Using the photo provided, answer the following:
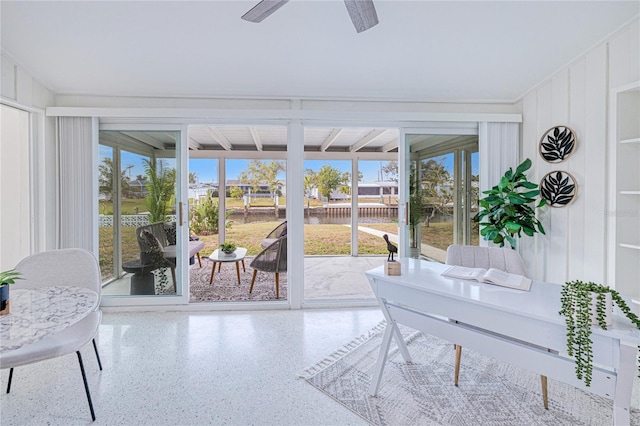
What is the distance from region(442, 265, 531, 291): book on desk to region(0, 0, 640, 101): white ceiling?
191 centimetres

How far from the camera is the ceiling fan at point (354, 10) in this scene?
164 centimetres

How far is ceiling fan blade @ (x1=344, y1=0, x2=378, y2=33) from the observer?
1.63m

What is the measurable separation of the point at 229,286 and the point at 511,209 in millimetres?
3692

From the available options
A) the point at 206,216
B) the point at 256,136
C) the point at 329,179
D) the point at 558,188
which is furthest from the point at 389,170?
the point at 206,216

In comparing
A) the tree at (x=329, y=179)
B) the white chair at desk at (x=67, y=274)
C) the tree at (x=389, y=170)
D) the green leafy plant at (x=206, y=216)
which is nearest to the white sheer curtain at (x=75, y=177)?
the white chair at desk at (x=67, y=274)

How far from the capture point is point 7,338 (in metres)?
1.18

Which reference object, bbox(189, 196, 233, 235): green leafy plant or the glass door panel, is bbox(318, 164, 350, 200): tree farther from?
the glass door panel

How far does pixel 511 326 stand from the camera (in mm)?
1413

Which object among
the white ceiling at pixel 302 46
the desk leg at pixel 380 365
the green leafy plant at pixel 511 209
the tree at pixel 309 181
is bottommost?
the desk leg at pixel 380 365

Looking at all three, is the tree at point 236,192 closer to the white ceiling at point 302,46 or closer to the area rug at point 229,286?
the area rug at point 229,286

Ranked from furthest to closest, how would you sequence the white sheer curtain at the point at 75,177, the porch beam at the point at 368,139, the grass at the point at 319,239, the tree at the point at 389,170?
the tree at the point at 389,170, the grass at the point at 319,239, the porch beam at the point at 368,139, the white sheer curtain at the point at 75,177

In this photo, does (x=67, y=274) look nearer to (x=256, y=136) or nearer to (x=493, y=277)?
(x=493, y=277)

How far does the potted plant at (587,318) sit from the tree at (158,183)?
3458 millimetres

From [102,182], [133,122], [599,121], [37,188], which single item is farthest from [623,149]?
[37,188]
